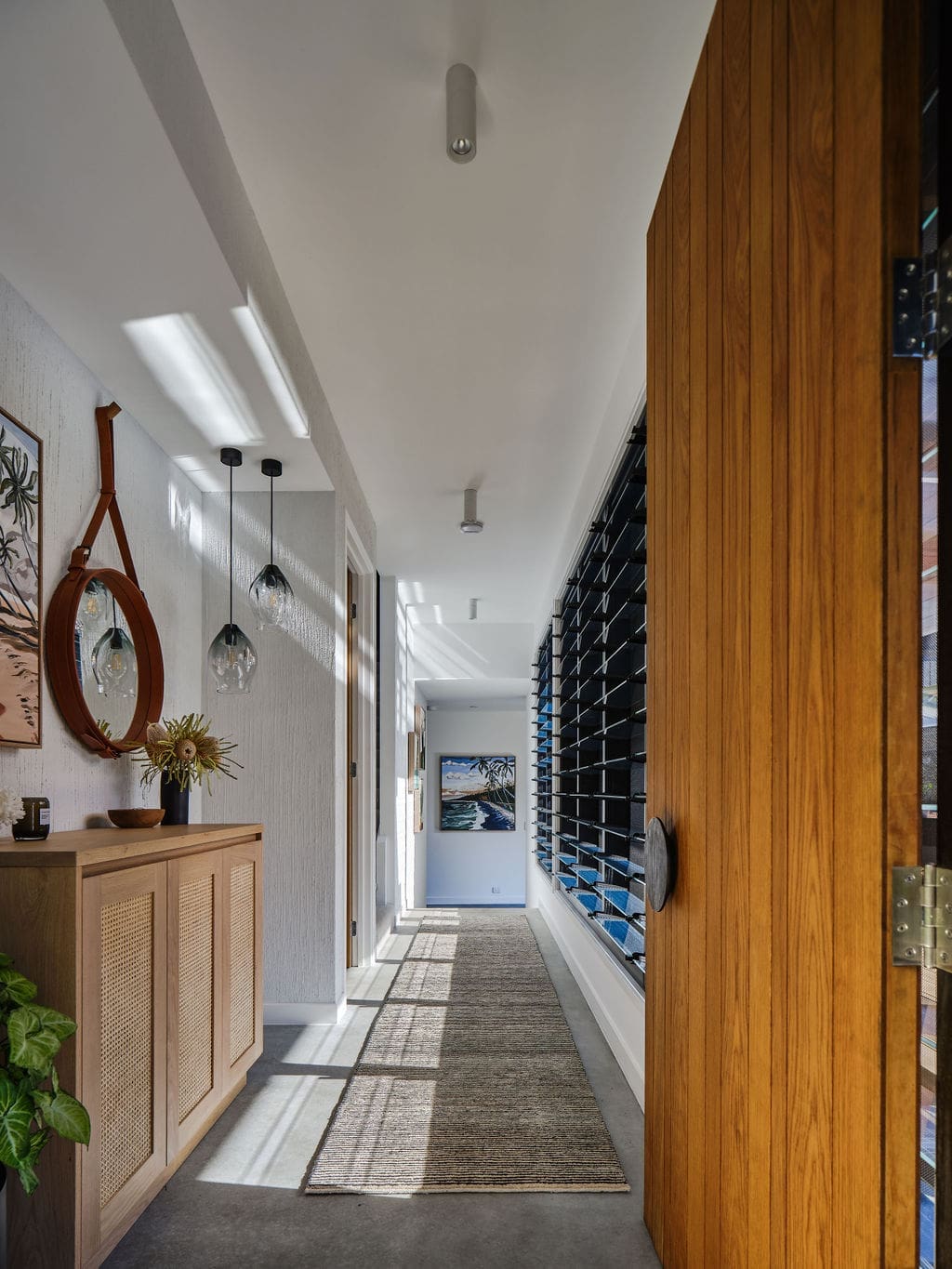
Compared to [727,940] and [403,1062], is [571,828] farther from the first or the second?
[727,940]

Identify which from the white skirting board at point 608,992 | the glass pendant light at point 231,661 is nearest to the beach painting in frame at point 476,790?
the white skirting board at point 608,992

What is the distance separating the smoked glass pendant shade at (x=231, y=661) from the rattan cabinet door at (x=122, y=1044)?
1135 millimetres

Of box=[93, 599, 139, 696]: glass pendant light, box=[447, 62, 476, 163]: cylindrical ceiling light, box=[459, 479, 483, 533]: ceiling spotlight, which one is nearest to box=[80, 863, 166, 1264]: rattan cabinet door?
box=[93, 599, 139, 696]: glass pendant light

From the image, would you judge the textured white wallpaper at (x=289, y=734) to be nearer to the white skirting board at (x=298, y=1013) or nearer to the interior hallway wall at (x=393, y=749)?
the white skirting board at (x=298, y=1013)

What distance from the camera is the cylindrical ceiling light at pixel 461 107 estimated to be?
193 cm

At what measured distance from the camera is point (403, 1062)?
11.1 feet

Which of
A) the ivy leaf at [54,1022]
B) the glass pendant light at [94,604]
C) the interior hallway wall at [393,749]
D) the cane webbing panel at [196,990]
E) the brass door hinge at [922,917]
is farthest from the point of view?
the interior hallway wall at [393,749]

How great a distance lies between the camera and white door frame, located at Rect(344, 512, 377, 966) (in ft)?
16.7

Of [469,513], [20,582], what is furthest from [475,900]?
[20,582]

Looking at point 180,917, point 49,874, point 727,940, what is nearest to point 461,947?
point 180,917

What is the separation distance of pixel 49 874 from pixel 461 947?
4394 mm

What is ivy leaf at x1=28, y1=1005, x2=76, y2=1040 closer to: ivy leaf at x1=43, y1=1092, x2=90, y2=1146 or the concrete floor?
ivy leaf at x1=43, y1=1092, x2=90, y2=1146

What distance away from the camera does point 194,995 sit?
97.6 inches

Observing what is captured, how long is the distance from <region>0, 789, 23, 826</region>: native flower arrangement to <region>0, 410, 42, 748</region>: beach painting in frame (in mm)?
118
